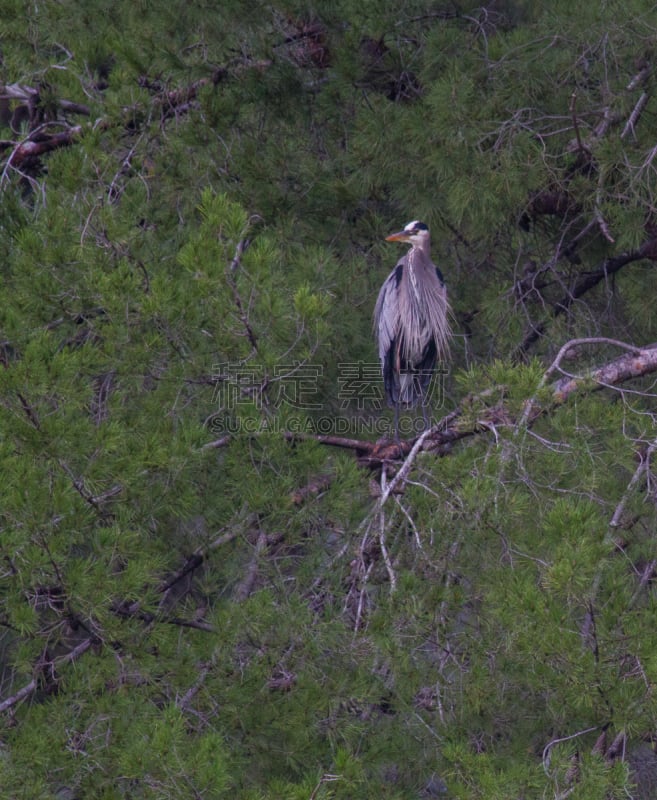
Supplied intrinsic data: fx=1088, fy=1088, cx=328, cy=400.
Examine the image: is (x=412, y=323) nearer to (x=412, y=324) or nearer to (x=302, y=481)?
(x=412, y=324)

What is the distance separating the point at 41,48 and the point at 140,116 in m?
0.93

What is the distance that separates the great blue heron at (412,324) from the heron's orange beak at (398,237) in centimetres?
3

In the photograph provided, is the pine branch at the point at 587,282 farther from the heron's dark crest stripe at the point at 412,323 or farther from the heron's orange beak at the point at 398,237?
the heron's orange beak at the point at 398,237

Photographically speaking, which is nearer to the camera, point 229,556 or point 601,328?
point 229,556

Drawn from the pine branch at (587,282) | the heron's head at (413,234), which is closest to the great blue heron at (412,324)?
the heron's head at (413,234)

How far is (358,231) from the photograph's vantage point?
4.47 meters

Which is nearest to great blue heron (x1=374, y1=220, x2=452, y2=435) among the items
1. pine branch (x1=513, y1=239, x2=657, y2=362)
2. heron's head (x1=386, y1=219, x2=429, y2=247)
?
heron's head (x1=386, y1=219, x2=429, y2=247)

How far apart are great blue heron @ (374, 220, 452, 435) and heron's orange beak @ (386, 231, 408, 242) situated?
1.2 inches

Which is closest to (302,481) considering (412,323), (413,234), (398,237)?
(398,237)

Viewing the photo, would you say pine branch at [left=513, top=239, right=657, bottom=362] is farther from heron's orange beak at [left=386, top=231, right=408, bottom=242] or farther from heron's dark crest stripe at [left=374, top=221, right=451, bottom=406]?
heron's orange beak at [left=386, top=231, right=408, bottom=242]

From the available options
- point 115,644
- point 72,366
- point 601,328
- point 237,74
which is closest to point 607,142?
point 601,328

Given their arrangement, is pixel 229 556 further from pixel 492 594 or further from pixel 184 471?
pixel 492 594

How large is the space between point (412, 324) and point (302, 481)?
208 centimetres

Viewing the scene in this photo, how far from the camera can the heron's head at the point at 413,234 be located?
4470mm
